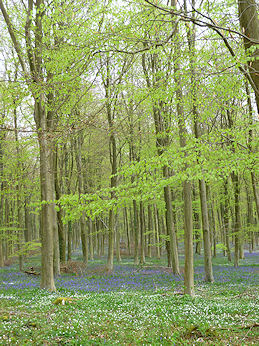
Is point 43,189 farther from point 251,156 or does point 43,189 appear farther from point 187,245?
point 251,156

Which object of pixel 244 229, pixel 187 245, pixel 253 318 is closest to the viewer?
pixel 253 318

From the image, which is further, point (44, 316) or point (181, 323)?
point (44, 316)

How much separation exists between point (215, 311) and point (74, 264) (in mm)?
15062

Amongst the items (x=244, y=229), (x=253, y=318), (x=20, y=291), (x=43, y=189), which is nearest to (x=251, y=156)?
(x=253, y=318)

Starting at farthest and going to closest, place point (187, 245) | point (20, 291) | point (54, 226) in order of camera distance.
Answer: point (54, 226) < point (20, 291) < point (187, 245)

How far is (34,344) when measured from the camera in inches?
198

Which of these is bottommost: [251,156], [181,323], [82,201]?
[181,323]

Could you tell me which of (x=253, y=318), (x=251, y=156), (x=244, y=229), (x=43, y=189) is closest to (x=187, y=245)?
(x=253, y=318)

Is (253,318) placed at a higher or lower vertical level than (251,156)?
lower

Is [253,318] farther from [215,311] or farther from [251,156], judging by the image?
[251,156]

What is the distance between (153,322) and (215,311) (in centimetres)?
209

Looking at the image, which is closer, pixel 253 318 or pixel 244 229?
pixel 253 318

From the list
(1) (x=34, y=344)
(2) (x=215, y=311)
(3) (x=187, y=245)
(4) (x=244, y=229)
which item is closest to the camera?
(1) (x=34, y=344)

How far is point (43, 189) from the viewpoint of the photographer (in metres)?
12.4
